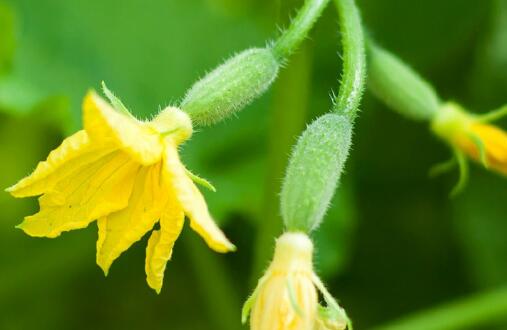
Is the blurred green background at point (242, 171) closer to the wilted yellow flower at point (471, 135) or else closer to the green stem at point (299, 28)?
the wilted yellow flower at point (471, 135)

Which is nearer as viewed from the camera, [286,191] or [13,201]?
[286,191]

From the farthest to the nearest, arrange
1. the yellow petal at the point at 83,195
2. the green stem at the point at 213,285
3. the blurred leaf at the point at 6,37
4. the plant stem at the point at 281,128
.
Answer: the green stem at the point at 213,285, the blurred leaf at the point at 6,37, the plant stem at the point at 281,128, the yellow petal at the point at 83,195

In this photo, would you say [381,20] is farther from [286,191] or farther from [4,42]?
[286,191]

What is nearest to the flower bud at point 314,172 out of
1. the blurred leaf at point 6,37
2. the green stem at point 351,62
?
the green stem at point 351,62

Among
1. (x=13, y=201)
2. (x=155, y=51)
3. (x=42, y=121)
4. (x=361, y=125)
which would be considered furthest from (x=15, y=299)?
(x=361, y=125)

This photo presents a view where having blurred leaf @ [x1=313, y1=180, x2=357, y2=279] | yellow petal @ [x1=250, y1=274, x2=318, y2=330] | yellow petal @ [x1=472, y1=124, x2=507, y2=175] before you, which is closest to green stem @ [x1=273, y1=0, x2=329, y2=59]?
yellow petal @ [x1=250, y1=274, x2=318, y2=330]

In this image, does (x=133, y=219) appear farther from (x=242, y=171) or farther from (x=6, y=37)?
(x=242, y=171)

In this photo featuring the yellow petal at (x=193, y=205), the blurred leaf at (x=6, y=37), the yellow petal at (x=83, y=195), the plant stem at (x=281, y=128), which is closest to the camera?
the yellow petal at (x=193, y=205)
